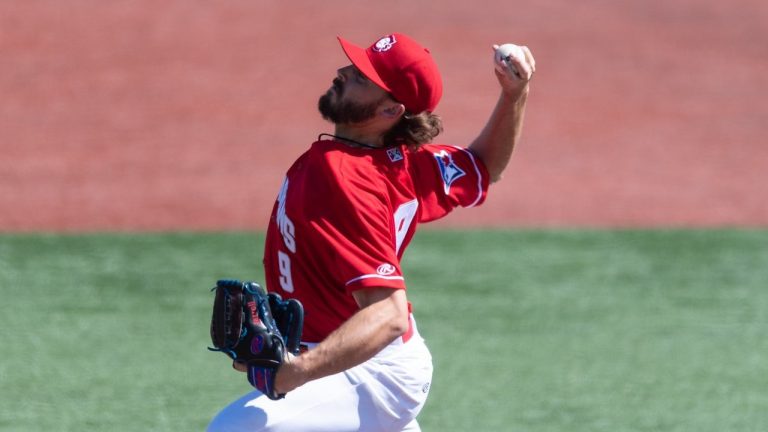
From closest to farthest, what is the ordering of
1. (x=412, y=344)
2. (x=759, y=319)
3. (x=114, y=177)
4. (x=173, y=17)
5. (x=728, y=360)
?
(x=412, y=344)
(x=728, y=360)
(x=759, y=319)
(x=114, y=177)
(x=173, y=17)

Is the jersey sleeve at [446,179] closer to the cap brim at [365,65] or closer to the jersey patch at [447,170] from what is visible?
the jersey patch at [447,170]

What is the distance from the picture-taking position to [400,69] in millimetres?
3863

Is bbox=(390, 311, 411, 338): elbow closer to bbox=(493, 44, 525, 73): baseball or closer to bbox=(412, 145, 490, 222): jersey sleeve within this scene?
bbox=(412, 145, 490, 222): jersey sleeve

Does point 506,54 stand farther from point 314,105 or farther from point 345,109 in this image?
point 314,105

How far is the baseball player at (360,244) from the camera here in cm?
352

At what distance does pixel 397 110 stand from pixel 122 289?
558cm

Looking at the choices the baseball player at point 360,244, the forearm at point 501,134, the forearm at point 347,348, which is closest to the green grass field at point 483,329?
the forearm at point 501,134

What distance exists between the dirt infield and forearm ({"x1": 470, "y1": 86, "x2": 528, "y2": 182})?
23.5 feet

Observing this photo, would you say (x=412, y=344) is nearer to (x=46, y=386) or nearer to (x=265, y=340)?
(x=265, y=340)

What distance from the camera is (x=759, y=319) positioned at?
341 inches

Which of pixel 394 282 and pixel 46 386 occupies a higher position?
pixel 394 282

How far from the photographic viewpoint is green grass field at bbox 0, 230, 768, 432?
6570 millimetres

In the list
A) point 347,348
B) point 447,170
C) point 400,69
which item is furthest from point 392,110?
point 347,348

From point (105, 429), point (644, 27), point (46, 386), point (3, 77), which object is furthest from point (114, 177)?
point (644, 27)
